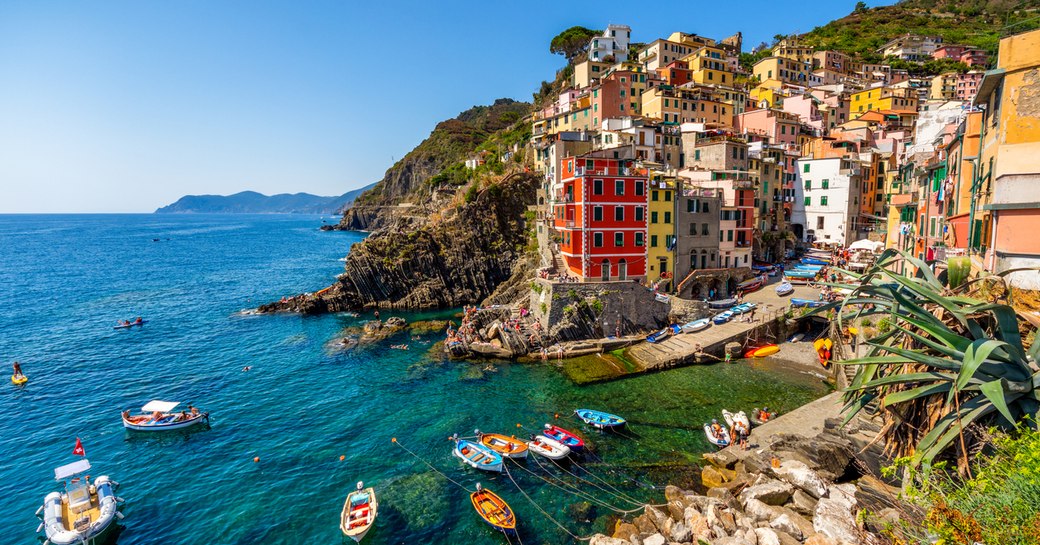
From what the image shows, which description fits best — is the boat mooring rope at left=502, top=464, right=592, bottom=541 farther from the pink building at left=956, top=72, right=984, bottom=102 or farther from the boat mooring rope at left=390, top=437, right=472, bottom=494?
the pink building at left=956, top=72, right=984, bottom=102

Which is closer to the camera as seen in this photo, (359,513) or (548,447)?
(359,513)

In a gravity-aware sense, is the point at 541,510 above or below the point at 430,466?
below

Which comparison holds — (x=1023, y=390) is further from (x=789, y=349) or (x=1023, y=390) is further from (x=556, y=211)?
(x=556, y=211)

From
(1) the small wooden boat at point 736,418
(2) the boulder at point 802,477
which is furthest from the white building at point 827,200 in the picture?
(2) the boulder at point 802,477

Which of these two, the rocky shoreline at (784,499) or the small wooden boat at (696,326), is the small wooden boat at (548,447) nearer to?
the rocky shoreline at (784,499)

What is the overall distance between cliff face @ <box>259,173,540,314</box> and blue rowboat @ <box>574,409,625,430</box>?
109 feet

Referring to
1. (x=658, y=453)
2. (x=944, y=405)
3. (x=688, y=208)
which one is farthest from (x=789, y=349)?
(x=944, y=405)

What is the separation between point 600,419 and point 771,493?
11.4 metres

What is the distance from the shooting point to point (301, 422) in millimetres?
31047

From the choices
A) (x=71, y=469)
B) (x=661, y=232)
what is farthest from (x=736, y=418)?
(x=71, y=469)

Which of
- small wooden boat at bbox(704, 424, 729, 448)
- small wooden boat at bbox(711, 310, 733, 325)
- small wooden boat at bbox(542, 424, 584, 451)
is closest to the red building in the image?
small wooden boat at bbox(711, 310, 733, 325)

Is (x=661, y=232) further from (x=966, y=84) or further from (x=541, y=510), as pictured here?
(x=966, y=84)

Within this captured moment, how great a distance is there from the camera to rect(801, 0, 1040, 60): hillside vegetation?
121938mm

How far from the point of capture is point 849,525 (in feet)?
47.3
